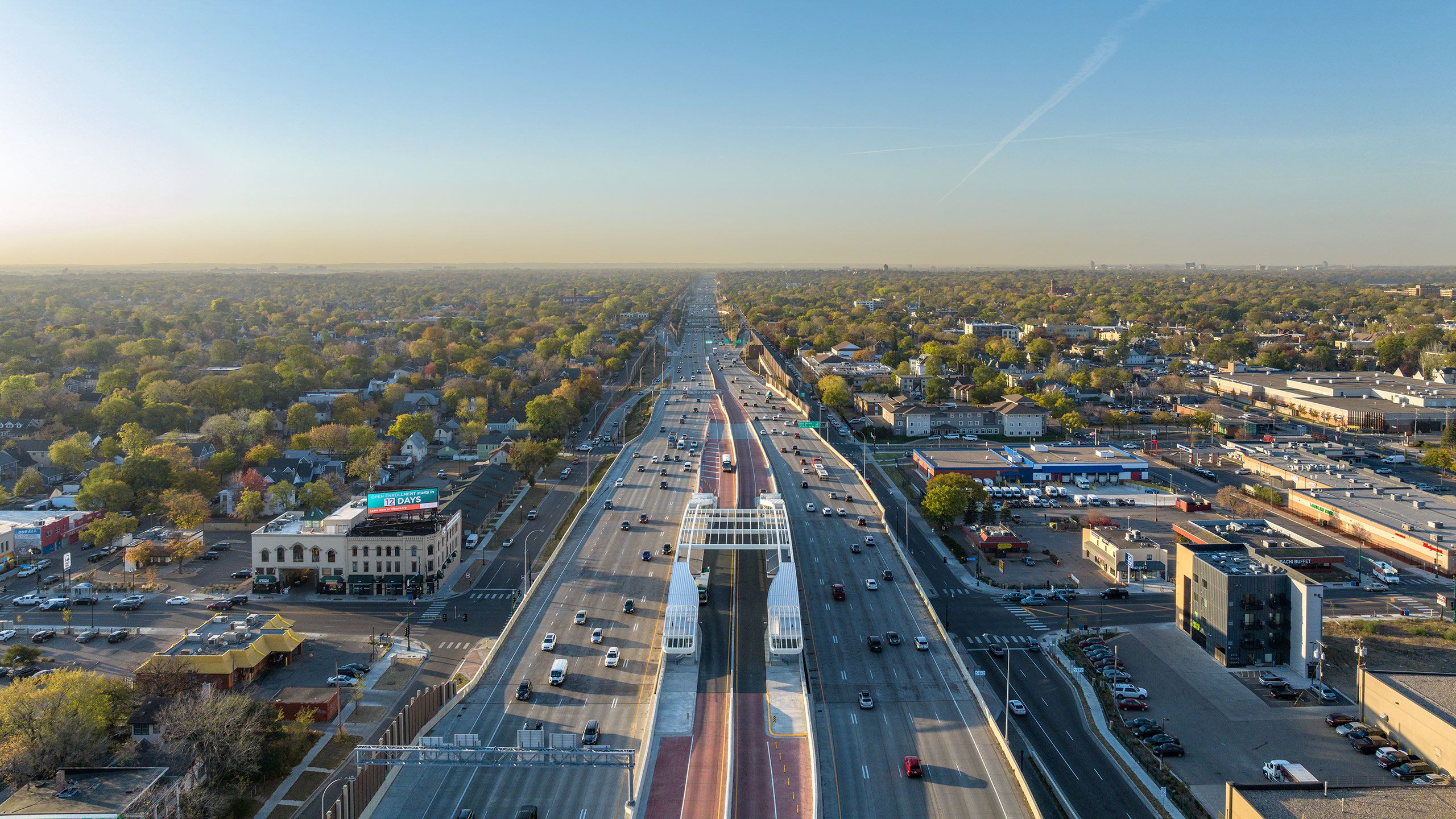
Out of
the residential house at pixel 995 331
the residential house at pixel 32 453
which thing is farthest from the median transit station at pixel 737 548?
the residential house at pixel 995 331

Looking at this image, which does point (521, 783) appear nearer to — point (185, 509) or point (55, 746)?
point (55, 746)

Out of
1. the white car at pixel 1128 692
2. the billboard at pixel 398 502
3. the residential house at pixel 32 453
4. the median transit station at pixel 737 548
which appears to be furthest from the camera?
the residential house at pixel 32 453

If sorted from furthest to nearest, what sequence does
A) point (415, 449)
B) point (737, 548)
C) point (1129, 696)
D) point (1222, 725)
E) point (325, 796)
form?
1. point (415, 449)
2. point (737, 548)
3. point (1129, 696)
4. point (1222, 725)
5. point (325, 796)

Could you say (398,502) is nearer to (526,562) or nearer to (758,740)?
(526,562)

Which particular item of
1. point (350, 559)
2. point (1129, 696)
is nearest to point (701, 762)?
point (1129, 696)

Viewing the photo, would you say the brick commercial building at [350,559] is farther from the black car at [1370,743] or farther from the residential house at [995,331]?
the residential house at [995,331]

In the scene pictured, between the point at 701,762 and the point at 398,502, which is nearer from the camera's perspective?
the point at 701,762

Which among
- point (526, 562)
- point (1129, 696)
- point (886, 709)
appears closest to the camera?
point (886, 709)

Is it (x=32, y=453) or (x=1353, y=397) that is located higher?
(x=1353, y=397)
